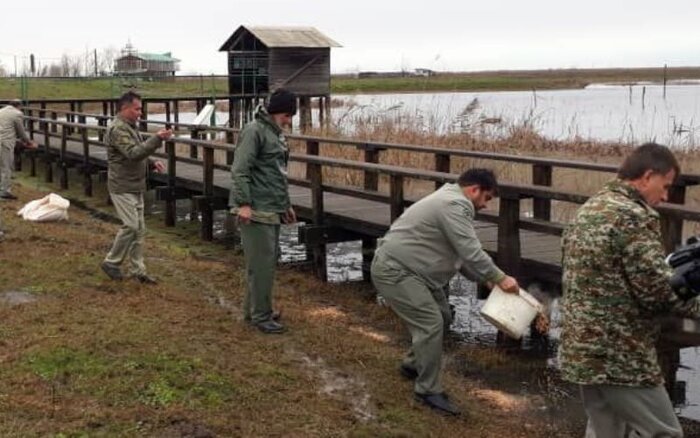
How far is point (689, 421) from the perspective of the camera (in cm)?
572

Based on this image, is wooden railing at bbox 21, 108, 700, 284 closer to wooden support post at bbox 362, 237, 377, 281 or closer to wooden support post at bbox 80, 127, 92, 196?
wooden support post at bbox 362, 237, 377, 281

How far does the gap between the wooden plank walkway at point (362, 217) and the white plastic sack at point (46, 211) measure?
201 centimetres

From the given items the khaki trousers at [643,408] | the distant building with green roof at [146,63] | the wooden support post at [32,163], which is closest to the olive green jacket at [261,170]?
the khaki trousers at [643,408]

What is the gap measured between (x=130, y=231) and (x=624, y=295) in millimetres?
5185

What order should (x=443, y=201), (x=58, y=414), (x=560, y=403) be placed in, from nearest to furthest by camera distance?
(x=58, y=414), (x=443, y=201), (x=560, y=403)

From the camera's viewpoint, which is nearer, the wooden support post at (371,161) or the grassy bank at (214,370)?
the grassy bank at (214,370)

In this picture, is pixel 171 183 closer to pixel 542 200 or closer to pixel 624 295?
pixel 542 200

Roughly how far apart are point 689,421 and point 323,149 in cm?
1235

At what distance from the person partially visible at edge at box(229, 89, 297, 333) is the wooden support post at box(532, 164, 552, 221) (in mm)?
2968

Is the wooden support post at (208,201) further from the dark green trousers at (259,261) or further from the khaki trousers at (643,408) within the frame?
the khaki trousers at (643,408)

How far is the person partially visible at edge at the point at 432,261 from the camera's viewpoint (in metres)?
4.66

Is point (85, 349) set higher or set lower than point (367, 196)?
lower

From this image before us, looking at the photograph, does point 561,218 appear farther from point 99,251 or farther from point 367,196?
point 99,251

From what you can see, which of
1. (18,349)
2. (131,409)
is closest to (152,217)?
(18,349)
